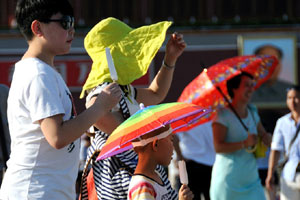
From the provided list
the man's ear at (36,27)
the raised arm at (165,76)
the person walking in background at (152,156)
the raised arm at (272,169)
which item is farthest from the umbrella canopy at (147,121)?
the raised arm at (272,169)

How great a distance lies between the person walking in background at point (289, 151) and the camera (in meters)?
7.42

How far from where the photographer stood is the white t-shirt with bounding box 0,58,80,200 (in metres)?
2.94

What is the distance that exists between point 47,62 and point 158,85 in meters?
1.32

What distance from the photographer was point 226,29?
17750 mm

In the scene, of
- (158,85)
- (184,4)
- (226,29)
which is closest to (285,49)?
(226,29)

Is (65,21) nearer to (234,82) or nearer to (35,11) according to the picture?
(35,11)

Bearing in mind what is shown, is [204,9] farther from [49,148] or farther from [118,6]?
[49,148]

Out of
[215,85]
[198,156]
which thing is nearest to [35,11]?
[215,85]

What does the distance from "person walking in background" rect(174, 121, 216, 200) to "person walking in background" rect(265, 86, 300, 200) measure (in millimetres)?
750

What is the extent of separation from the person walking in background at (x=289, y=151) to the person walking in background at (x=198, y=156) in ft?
2.46

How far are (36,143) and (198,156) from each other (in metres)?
5.29

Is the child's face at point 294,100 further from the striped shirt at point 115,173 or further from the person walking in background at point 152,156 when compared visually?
the person walking in background at point 152,156

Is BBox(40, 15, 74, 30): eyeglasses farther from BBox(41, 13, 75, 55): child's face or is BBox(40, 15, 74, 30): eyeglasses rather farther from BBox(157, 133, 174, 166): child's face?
BBox(157, 133, 174, 166): child's face

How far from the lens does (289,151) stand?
24.6ft
